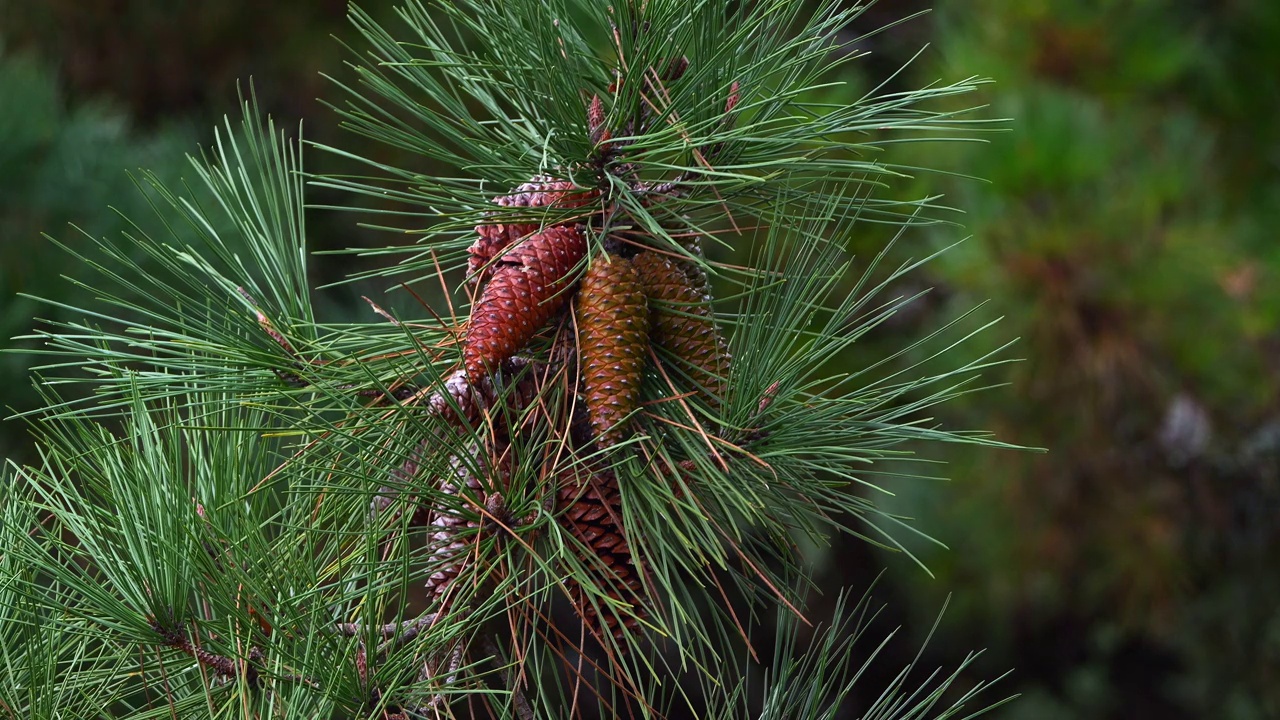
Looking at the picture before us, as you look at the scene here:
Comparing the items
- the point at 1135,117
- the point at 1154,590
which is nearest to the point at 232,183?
the point at 1135,117

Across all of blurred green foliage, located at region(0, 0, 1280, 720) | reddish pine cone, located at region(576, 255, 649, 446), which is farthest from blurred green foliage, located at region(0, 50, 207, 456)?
reddish pine cone, located at region(576, 255, 649, 446)

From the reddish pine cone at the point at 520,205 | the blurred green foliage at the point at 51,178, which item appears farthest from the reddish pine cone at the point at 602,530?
the blurred green foliage at the point at 51,178

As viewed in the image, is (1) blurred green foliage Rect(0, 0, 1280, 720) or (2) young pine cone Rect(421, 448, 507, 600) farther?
Result: (1) blurred green foliage Rect(0, 0, 1280, 720)

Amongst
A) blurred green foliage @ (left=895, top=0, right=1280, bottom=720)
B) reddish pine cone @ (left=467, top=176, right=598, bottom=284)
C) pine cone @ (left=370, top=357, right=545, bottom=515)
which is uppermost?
reddish pine cone @ (left=467, top=176, right=598, bottom=284)

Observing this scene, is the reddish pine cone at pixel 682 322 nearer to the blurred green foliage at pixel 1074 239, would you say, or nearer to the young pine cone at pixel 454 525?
the young pine cone at pixel 454 525

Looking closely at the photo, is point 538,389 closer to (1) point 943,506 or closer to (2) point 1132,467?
(2) point 1132,467

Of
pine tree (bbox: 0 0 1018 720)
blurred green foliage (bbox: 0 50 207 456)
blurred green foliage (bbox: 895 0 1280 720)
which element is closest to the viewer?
pine tree (bbox: 0 0 1018 720)

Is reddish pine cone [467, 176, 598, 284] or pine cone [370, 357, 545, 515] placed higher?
reddish pine cone [467, 176, 598, 284]

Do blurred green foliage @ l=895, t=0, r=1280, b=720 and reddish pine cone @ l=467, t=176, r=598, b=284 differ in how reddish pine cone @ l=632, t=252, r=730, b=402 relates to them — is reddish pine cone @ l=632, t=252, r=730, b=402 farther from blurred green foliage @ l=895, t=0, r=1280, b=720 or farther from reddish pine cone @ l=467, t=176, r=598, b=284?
blurred green foliage @ l=895, t=0, r=1280, b=720
